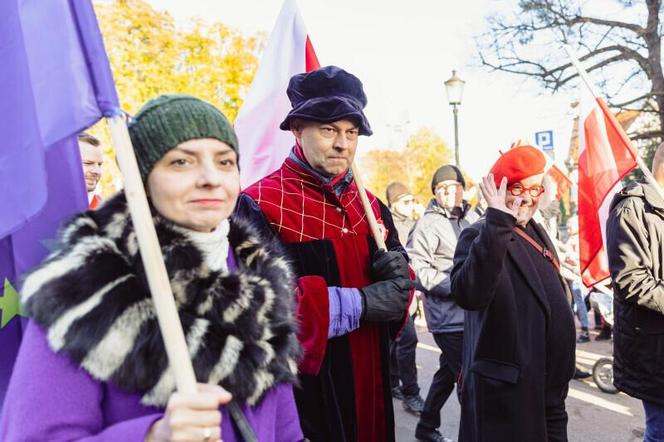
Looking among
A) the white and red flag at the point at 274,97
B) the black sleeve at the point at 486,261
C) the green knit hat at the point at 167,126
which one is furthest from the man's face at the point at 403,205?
the green knit hat at the point at 167,126

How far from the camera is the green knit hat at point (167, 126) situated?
1.31 m

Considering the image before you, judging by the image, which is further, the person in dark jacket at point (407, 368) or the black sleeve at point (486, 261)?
the person in dark jacket at point (407, 368)

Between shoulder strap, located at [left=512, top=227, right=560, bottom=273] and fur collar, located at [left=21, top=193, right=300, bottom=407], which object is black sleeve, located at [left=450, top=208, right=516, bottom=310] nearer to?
shoulder strap, located at [left=512, top=227, right=560, bottom=273]

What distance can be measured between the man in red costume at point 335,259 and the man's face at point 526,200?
0.76 meters

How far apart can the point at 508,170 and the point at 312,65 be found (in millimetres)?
1214

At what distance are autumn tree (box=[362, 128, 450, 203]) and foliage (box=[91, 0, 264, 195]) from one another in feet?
65.6

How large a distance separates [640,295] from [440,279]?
1562mm

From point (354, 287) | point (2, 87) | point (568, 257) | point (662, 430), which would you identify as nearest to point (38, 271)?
point (2, 87)

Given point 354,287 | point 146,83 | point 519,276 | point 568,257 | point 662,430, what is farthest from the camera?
point 146,83

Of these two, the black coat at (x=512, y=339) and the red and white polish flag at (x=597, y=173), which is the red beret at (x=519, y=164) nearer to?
the black coat at (x=512, y=339)

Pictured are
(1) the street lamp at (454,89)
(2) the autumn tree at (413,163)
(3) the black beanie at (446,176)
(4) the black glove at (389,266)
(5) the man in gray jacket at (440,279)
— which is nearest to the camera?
(4) the black glove at (389,266)

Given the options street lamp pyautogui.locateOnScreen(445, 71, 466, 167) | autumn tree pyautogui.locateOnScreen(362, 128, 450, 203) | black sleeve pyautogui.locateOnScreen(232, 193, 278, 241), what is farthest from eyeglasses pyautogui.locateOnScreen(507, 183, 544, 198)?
autumn tree pyautogui.locateOnScreen(362, 128, 450, 203)

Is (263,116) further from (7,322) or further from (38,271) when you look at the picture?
(38,271)

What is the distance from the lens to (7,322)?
1580 millimetres
